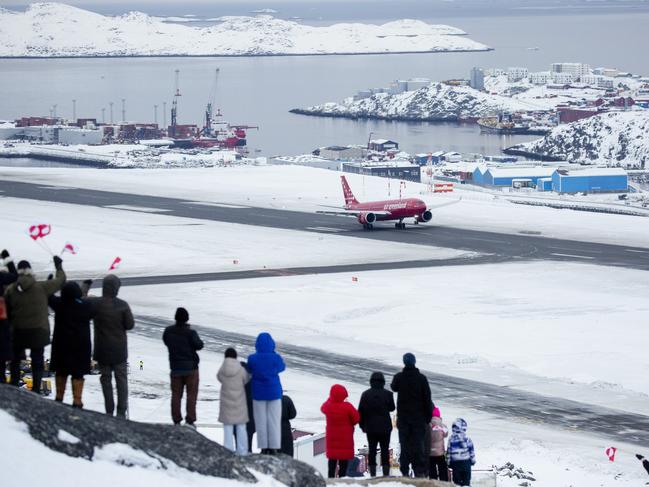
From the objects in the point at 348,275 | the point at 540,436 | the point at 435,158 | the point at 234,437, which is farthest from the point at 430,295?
the point at 435,158

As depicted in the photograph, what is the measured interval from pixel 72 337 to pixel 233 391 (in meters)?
2.84

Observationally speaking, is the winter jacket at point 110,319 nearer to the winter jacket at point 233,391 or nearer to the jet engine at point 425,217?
the winter jacket at point 233,391

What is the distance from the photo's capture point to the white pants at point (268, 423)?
63.0ft

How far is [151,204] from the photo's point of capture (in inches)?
3888

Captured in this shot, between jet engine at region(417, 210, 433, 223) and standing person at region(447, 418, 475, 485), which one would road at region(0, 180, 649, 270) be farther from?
standing person at region(447, 418, 475, 485)

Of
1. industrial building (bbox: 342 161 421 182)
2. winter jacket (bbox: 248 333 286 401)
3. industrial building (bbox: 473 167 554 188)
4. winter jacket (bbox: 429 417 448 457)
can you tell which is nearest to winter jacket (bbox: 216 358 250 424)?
winter jacket (bbox: 248 333 286 401)

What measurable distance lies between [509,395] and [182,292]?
2370 cm

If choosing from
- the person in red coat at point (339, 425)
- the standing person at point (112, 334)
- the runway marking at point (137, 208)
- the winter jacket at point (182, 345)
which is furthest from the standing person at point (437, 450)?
the runway marking at point (137, 208)

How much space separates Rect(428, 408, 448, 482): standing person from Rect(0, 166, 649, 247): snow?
59.0 meters

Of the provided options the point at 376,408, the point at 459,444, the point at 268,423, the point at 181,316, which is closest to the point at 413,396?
the point at 376,408

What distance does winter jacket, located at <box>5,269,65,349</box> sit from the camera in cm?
2041

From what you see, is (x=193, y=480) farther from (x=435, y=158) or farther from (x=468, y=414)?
(x=435, y=158)

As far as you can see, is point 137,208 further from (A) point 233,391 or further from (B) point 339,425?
(A) point 233,391

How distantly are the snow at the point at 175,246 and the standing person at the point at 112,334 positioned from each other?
44.0m
